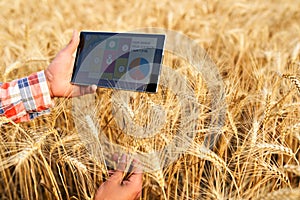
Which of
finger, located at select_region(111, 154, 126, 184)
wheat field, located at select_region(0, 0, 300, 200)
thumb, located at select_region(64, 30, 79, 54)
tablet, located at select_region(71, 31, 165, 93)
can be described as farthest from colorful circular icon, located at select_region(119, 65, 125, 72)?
finger, located at select_region(111, 154, 126, 184)

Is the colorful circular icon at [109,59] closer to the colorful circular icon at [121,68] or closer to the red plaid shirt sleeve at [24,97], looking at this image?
the colorful circular icon at [121,68]

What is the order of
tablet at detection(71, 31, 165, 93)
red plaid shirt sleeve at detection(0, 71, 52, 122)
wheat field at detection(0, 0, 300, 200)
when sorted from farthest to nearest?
1. red plaid shirt sleeve at detection(0, 71, 52, 122)
2. tablet at detection(71, 31, 165, 93)
3. wheat field at detection(0, 0, 300, 200)

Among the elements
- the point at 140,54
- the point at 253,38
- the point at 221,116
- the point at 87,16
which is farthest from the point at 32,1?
the point at 221,116

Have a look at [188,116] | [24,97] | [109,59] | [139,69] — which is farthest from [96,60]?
[188,116]

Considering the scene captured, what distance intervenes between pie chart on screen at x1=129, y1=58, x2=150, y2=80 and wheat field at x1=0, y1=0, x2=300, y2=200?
3.3 inches

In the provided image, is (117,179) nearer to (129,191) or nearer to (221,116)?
(129,191)

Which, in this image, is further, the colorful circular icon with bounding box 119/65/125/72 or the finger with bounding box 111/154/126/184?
the colorful circular icon with bounding box 119/65/125/72

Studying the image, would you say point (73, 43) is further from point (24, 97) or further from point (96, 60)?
point (24, 97)

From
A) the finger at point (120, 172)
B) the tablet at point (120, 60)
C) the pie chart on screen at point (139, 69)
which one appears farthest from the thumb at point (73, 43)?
the finger at point (120, 172)

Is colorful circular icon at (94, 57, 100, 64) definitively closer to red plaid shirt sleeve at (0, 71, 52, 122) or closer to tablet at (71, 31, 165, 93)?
tablet at (71, 31, 165, 93)

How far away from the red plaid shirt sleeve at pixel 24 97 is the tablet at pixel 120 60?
0.14 metres

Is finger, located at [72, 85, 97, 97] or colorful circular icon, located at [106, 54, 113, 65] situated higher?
colorful circular icon, located at [106, 54, 113, 65]

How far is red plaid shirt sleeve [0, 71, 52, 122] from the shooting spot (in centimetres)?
145

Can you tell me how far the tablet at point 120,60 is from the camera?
132 centimetres
